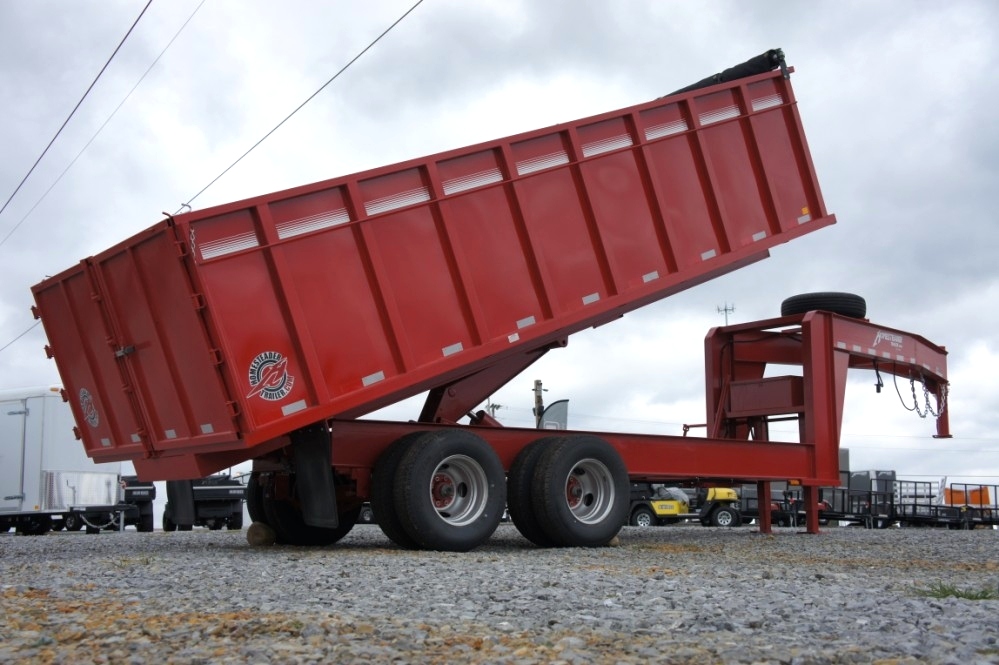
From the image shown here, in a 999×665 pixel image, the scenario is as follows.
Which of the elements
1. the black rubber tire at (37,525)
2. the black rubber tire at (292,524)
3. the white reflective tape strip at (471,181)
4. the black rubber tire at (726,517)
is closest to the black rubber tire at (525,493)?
the black rubber tire at (292,524)

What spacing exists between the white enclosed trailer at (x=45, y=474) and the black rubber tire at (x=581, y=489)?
13810mm

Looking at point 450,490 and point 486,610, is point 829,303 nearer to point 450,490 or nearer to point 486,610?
point 450,490

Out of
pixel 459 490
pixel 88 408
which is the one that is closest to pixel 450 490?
pixel 459 490

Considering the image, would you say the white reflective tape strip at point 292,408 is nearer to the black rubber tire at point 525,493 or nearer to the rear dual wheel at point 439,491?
the rear dual wheel at point 439,491

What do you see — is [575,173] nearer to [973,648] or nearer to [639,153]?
[639,153]

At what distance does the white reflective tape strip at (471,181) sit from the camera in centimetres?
951

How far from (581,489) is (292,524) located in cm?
314

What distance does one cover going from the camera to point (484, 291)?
9633 mm

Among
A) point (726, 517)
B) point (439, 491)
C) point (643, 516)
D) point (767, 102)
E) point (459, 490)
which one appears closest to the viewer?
point (439, 491)

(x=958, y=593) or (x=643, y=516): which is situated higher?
(x=958, y=593)

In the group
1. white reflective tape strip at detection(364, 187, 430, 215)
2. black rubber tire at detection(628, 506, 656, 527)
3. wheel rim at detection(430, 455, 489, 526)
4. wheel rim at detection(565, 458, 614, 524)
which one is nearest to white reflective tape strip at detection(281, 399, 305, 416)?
wheel rim at detection(430, 455, 489, 526)

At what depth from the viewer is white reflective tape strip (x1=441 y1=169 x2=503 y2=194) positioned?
9.51 m

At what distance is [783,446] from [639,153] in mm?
4470

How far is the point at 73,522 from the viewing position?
70.9 feet
